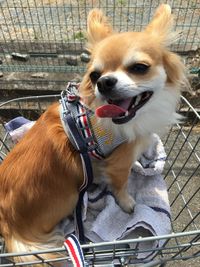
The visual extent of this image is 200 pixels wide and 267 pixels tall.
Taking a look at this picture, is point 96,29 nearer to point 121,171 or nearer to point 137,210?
point 121,171

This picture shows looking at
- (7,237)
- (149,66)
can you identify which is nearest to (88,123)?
(149,66)

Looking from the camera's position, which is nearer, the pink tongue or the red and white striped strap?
the red and white striped strap

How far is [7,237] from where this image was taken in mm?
1685

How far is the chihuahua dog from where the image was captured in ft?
5.16

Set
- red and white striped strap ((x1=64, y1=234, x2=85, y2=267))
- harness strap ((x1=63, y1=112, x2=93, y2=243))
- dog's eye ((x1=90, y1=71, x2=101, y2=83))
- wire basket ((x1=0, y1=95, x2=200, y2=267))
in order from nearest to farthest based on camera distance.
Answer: red and white striped strap ((x1=64, y1=234, x2=85, y2=267))
wire basket ((x1=0, y1=95, x2=200, y2=267))
dog's eye ((x1=90, y1=71, x2=101, y2=83))
harness strap ((x1=63, y1=112, x2=93, y2=243))

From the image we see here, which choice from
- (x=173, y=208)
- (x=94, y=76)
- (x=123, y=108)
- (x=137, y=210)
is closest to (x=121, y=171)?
(x=137, y=210)

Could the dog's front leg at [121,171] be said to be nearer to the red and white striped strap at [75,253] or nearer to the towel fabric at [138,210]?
the towel fabric at [138,210]

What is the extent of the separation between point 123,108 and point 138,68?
0.20 meters

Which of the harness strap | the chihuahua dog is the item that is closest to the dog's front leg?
the chihuahua dog

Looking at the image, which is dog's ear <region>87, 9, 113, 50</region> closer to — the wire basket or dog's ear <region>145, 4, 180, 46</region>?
dog's ear <region>145, 4, 180, 46</region>

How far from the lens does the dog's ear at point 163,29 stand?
1.74 meters

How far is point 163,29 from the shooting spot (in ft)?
5.85

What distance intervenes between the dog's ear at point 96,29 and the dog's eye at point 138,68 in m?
0.38

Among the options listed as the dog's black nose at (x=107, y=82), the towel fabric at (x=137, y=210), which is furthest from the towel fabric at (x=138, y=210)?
the dog's black nose at (x=107, y=82)
